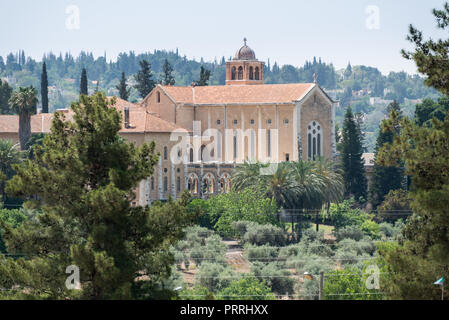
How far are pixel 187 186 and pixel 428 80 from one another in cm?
Result: 5126

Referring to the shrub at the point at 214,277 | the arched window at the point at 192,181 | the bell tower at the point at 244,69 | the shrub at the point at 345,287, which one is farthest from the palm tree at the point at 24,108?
the shrub at the point at 345,287

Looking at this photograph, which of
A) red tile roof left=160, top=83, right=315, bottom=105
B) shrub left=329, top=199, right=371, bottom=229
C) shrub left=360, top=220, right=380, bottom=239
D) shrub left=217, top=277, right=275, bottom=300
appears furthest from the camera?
red tile roof left=160, top=83, right=315, bottom=105

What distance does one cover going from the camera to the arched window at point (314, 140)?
82.1 m

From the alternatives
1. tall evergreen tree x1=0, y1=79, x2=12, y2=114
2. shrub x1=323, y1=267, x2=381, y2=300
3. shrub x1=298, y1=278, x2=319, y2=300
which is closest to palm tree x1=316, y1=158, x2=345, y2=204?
shrub x1=298, y1=278, x2=319, y2=300

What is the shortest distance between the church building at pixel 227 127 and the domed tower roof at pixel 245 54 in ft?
21.4

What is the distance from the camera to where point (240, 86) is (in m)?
85.2

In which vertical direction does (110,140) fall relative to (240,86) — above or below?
below

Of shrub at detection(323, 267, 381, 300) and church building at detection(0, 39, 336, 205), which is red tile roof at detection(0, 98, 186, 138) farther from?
shrub at detection(323, 267, 381, 300)

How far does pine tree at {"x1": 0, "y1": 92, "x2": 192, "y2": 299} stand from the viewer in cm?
2828

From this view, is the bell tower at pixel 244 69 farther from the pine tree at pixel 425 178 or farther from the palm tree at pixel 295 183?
the pine tree at pixel 425 178

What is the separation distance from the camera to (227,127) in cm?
8325

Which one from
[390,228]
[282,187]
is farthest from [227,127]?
[390,228]
